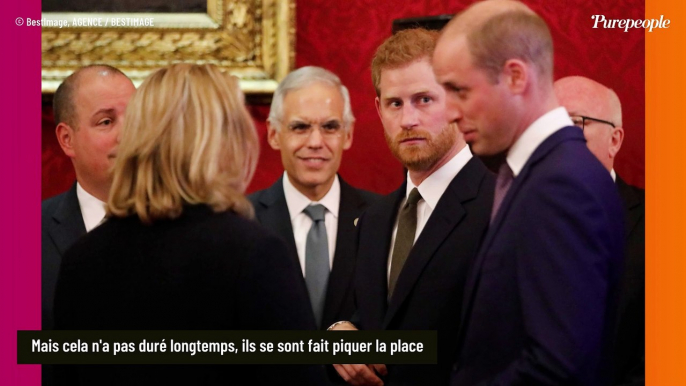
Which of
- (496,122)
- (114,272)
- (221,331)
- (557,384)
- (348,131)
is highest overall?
(348,131)

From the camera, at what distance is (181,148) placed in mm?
1735

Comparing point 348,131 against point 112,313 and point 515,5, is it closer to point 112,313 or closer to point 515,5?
point 515,5

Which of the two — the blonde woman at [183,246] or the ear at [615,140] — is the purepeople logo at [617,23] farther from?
the blonde woman at [183,246]

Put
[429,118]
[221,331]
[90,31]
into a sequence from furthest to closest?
[90,31] < [429,118] < [221,331]

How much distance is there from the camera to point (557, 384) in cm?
169

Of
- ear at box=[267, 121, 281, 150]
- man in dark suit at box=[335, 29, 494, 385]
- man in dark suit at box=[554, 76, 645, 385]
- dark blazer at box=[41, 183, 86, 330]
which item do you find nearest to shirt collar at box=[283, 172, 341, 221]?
ear at box=[267, 121, 281, 150]

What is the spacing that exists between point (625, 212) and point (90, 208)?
72.1 inches

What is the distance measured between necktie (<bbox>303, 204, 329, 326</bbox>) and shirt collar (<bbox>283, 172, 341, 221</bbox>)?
21mm

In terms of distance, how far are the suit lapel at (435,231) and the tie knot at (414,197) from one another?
11cm

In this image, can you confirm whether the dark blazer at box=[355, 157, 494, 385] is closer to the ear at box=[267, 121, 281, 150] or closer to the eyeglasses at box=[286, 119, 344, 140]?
the eyeglasses at box=[286, 119, 344, 140]

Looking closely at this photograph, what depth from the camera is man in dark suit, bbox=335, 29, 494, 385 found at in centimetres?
223

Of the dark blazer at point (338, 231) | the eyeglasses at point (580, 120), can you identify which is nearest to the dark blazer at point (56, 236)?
the dark blazer at point (338, 231)

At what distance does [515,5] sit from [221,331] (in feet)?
3.27
